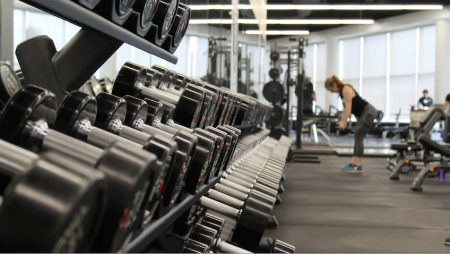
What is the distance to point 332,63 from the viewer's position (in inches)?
638

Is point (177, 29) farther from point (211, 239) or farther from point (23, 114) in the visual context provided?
point (23, 114)

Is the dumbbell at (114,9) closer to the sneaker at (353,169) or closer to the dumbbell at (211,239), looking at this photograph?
the dumbbell at (211,239)

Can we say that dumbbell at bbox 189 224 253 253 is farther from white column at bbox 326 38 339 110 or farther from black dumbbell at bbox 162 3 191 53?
white column at bbox 326 38 339 110

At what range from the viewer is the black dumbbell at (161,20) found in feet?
4.34

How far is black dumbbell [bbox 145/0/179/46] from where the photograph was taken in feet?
4.34

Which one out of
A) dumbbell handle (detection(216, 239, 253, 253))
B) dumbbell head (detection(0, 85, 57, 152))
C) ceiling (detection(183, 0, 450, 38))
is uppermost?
ceiling (detection(183, 0, 450, 38))

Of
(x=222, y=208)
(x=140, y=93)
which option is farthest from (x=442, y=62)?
(x=140, y=93)

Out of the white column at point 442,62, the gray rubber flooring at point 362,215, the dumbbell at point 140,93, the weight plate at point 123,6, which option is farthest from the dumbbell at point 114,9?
the white column at point 442,62

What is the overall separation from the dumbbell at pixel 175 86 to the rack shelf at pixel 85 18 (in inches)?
13.8

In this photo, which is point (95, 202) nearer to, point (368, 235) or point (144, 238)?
point (144, 238)

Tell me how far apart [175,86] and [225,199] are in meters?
0.57

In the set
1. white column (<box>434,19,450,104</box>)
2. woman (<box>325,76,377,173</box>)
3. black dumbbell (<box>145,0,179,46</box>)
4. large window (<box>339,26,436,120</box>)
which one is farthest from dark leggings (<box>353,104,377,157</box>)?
large window (<box>339,26,436,120</box>)

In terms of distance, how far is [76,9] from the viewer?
0.81 m

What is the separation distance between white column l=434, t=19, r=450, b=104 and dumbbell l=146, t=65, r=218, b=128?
39.5ft
